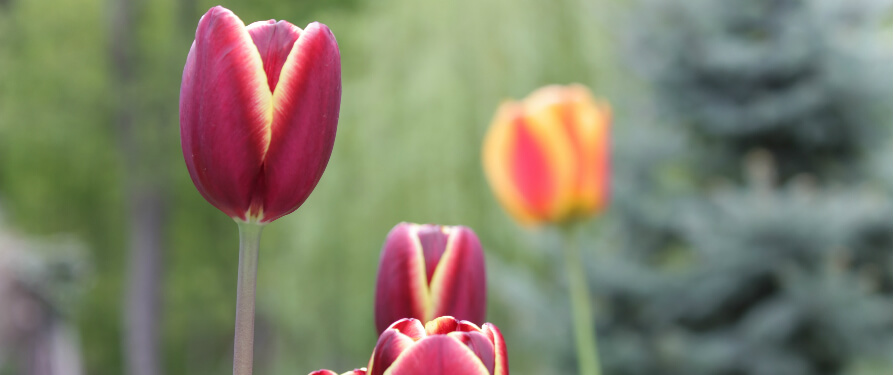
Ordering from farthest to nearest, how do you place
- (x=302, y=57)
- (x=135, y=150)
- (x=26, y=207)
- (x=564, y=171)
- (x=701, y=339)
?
(x=26, y=207)
(x=135, y=150)
(x=701, y=339)
(x=564, y=171)
(x=302, y=57)

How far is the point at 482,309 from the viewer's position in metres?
0.19

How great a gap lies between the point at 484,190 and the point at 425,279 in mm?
2461

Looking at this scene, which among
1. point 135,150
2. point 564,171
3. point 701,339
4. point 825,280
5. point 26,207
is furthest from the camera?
point 26,207

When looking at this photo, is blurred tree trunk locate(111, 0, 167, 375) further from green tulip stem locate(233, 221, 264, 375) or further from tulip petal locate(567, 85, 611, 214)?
green tulip stem locate(233, 221, 264, 375)

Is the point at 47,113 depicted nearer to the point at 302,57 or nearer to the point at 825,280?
Answer: the point at 825,280

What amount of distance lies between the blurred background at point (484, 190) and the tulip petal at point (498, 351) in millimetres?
1166

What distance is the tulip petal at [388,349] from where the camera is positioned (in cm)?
14

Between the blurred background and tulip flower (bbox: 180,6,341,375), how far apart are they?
1171mm

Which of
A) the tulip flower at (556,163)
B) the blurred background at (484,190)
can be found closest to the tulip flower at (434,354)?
the tulip flower at (556,163)

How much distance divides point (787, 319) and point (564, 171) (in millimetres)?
738

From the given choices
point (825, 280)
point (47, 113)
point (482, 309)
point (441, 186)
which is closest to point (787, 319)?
point (825, 280)

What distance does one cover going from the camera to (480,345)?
0.14 meters

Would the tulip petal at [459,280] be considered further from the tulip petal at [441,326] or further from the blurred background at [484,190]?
the blurred background at [484,190]

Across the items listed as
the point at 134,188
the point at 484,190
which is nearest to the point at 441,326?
the point at 484,190
